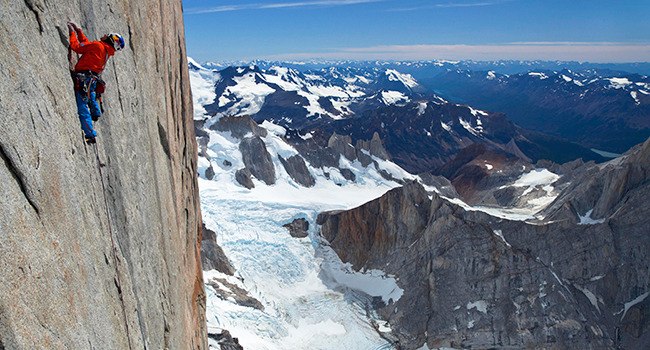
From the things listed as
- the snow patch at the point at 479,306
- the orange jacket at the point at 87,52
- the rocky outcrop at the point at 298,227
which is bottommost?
the snow patch at the point at 479,306

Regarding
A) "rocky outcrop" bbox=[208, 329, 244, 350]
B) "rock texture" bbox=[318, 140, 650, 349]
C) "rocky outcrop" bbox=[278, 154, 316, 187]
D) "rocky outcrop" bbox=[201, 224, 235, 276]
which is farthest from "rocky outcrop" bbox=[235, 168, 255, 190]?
"rocky outcrop" bbox=[208, 329, 244, 350]

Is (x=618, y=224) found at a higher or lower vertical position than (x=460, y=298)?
higher

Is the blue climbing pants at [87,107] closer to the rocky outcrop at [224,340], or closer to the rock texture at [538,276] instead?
the rocky outcrop at [224,340]

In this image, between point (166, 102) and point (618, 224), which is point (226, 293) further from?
point (618, 224)

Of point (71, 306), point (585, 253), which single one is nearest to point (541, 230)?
point (585, 253)

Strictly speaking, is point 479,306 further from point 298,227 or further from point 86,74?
Result: point 86,74

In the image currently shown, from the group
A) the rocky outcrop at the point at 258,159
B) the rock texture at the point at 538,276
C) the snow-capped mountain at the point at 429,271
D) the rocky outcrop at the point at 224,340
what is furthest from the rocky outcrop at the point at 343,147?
the rocky outcrop at the point at 224,340
